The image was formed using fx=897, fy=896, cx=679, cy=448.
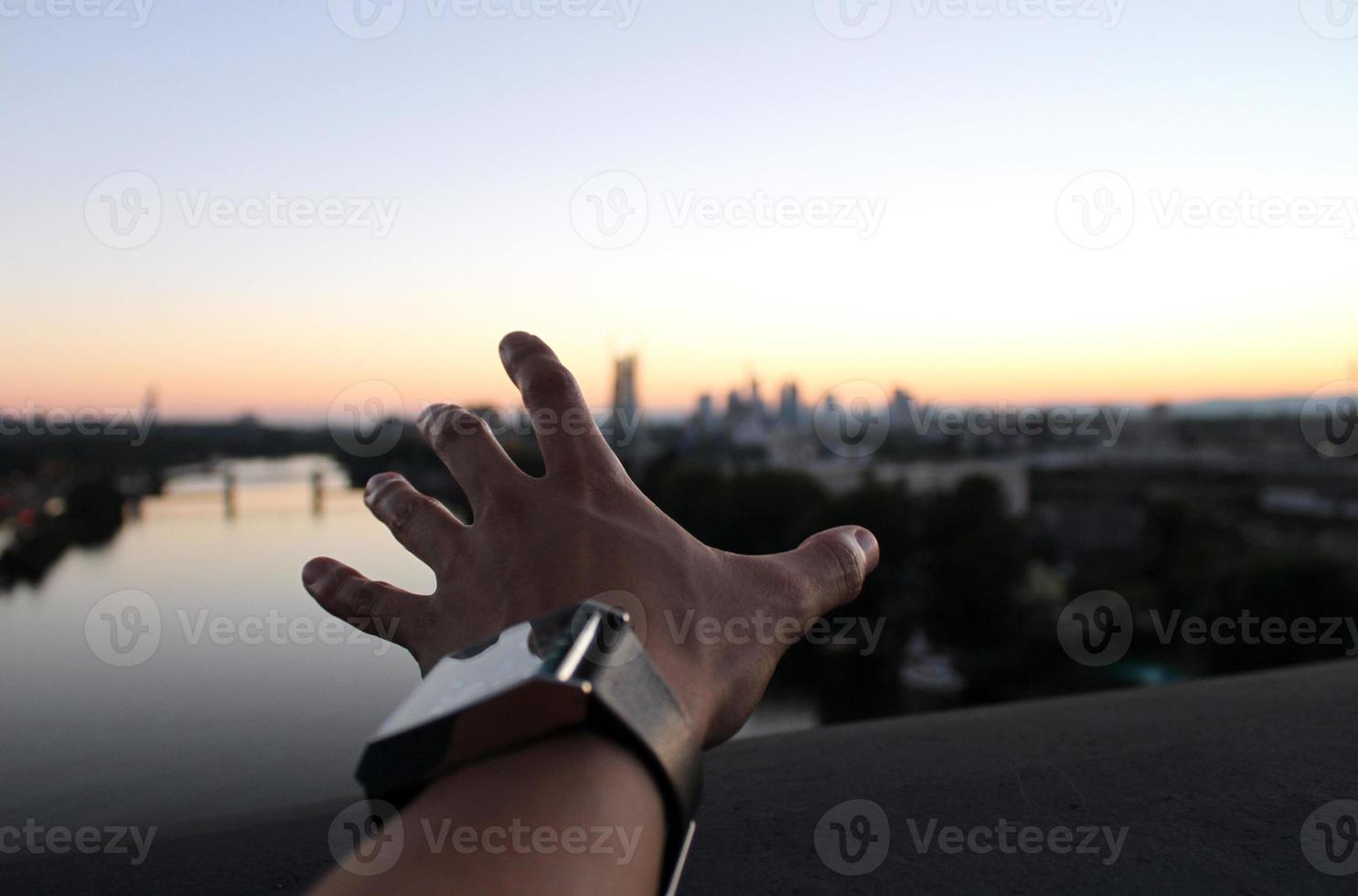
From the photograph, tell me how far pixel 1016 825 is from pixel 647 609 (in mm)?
592

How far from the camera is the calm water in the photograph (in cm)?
113

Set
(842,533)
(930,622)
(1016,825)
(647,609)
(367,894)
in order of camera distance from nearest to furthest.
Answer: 1. (367,894)
2. (647,609)
3. (842,533)
4. (1016,825)
5. (930,622)

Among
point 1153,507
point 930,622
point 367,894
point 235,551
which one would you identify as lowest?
point 930,622

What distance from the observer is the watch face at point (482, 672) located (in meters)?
0.49

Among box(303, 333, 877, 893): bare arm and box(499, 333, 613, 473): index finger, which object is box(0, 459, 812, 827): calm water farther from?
box(499, 333, 613, 473): index finger

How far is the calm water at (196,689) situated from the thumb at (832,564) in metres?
0.35

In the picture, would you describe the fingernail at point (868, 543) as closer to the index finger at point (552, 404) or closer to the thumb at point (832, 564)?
the thumb at point (832, 564)

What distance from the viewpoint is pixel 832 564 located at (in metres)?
0.81

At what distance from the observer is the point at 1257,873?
2.89ft

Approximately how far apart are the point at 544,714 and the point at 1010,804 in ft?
2.58

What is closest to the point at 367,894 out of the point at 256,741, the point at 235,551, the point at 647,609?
the point at 647,609

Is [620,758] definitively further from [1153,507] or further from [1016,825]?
[1153,507]

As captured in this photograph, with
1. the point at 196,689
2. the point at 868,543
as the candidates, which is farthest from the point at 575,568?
the point at 196,689

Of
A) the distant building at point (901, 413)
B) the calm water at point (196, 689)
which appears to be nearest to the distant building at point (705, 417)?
the distant building at point (901, 413)
